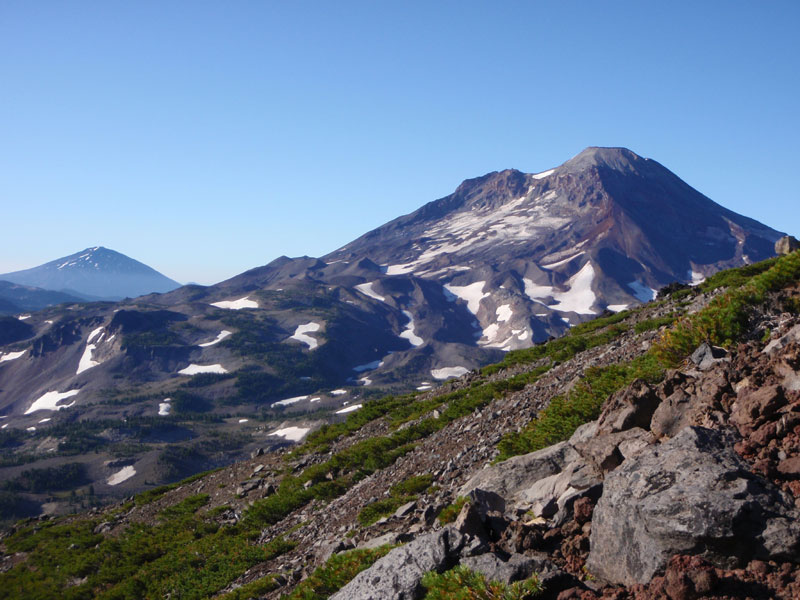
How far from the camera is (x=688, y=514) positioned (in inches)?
259

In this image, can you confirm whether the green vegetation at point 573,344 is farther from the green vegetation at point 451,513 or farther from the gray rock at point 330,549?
the green vegetation at point 451,513

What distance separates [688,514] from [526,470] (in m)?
4.97

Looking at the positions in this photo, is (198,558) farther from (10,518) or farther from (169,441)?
(169,441)

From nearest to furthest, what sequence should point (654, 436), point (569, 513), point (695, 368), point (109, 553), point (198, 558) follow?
1. point (569, 513)
2. point (654, 436)
3. point (695, 368)
4. point (198, 558)
5. point (109, 553)

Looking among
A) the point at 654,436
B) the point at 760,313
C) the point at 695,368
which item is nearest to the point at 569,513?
the point at 654,436

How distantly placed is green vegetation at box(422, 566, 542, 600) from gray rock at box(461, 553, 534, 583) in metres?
0.12

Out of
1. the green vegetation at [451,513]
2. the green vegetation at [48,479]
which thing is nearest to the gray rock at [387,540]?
the green vegetation at [451,513]

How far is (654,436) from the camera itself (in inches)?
367

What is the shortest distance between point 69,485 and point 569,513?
137m

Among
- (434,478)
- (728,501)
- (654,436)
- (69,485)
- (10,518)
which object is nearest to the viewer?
(728,501)

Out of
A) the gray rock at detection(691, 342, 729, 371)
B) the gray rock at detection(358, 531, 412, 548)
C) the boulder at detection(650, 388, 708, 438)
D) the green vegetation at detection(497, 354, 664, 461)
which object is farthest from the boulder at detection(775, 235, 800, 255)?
the gray rock at detection(358, 531, 412, 548)

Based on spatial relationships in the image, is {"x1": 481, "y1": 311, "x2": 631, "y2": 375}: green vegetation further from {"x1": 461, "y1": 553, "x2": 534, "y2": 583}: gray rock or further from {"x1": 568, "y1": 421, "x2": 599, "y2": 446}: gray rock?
{"x1": 461, "y1": 553, "x2": 534, "y2": 583}: gray rock

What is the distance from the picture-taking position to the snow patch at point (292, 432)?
144 metres

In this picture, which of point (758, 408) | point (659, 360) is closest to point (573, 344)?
point (659, 360)
